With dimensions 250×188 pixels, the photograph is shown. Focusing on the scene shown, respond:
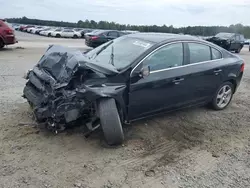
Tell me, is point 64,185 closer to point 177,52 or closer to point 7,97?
point 177,52

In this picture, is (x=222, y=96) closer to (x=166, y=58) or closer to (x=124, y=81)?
(x=166, y=58)

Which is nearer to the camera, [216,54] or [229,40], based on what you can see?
[216,54]

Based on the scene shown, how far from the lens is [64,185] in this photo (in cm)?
312

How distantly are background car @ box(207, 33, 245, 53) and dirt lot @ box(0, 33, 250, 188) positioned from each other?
16452mm

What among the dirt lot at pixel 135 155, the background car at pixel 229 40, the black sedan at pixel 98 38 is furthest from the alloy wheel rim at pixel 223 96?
the background car at pixel 229 40

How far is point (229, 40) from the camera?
67.7 ft

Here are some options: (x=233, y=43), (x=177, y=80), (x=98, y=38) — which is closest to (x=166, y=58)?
(x=177, y=80)

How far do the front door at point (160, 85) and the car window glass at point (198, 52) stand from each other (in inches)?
10.4

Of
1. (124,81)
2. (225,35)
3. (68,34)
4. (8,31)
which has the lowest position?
(68,34)

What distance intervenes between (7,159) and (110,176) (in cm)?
138

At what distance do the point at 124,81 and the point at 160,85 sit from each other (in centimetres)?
67

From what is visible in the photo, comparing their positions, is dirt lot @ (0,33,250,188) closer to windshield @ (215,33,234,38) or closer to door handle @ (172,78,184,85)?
door handle @ (172,78,184,85)

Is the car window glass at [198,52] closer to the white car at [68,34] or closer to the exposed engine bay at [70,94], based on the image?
the exposed engine bay at [70,94]

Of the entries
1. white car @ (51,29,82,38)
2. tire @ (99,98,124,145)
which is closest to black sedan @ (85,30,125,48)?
tire @ (99,98,124,145)
